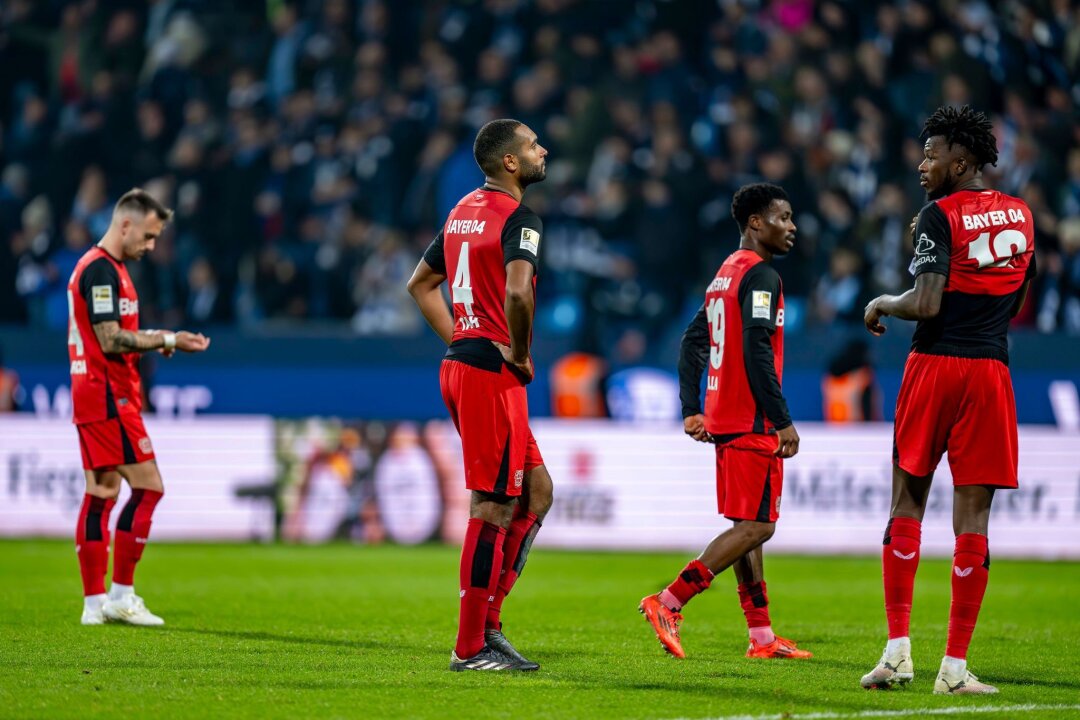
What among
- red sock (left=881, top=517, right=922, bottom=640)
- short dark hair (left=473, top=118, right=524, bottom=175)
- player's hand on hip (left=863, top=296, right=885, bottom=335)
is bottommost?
red sock (left=881, top=517, right=922, bottom=640)

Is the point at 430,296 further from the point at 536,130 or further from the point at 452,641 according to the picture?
the point at 536,130

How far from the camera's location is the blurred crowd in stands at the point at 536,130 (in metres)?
15.2

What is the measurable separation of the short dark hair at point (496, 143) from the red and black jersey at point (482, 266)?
0.12m

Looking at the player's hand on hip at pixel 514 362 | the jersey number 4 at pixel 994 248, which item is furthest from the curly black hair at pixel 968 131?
the player's hand on hip at pixel 514 362

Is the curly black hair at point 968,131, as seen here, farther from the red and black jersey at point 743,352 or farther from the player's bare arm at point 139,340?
the player's bare arm at point 139,340

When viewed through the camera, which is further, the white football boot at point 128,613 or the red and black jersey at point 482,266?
the white football boot at point 128,613

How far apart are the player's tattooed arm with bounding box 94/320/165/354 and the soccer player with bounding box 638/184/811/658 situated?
2.74 m

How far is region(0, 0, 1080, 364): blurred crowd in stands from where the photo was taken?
15227mm

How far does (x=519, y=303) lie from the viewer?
5672 mm

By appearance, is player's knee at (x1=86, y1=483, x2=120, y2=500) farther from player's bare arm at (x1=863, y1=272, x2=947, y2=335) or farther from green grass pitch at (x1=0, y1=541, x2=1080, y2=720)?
→ player's bare arm at (x1=863, y1=272, x2=947, y2=335)

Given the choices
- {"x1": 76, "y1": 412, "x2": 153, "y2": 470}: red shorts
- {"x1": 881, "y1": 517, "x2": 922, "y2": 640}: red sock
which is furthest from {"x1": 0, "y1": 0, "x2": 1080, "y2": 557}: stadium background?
{"x1": 881, "y1": 517, "x2": 922, "y2": 640}: red sock

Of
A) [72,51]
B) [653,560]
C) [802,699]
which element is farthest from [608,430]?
[72,51]

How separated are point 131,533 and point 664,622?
2.94 metres

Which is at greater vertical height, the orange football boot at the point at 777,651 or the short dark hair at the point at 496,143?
the short dark hair at the point at 496,143
